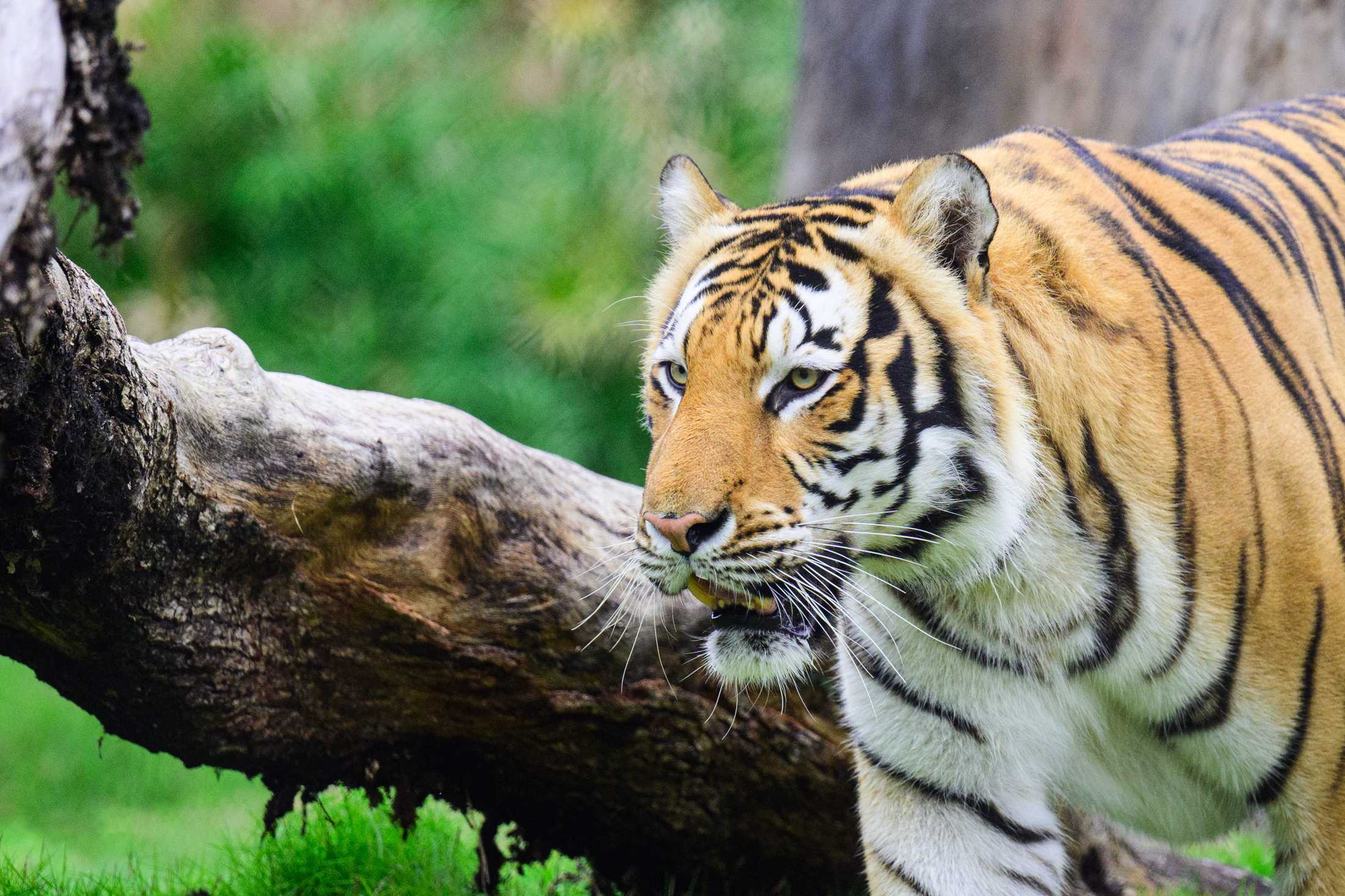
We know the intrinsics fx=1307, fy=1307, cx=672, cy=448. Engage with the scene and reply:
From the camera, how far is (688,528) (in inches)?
80.7

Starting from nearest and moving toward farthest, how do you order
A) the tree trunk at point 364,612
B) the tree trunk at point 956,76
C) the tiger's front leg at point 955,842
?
the tree trunk at point 364,612 < the tiger's front leg at point 955,842 < the tree trunk at point 956,76

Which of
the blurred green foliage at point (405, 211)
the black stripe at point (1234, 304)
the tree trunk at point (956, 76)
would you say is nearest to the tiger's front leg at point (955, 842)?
the black stripe at point (1234, 304)

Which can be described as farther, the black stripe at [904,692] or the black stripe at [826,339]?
the black stripe at [904,692]

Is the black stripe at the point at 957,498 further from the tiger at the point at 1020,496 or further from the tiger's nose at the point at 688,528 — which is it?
the tiger's nose at the point at 688,528

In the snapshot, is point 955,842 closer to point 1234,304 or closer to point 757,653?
point 757,653

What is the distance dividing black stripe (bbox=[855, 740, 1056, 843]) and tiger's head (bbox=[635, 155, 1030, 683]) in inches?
14.7

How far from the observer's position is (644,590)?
2932 millimetres

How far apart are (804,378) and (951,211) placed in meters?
0.38

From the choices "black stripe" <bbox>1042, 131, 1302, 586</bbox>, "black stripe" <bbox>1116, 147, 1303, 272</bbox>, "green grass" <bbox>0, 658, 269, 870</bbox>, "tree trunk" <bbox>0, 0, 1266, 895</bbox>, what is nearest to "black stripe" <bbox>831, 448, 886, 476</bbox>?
"tree trunk" <bbox>0, 0, 1266, 895</bbox>

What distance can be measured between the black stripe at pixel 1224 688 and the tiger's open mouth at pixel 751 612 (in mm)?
686

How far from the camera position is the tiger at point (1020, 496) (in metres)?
2.17

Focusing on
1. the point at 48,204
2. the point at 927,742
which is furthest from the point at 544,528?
the point at 48,204

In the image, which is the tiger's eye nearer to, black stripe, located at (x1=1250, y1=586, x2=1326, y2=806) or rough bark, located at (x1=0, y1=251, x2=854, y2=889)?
rough bark, located at (x1=0, y1=251, x2=854, y2=889)

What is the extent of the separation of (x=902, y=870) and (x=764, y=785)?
67 cm
